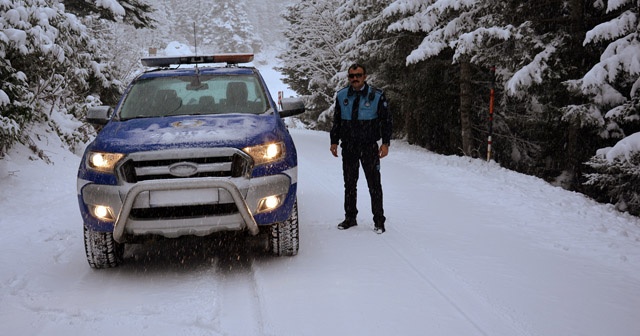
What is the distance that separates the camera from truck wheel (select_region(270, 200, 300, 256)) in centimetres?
456

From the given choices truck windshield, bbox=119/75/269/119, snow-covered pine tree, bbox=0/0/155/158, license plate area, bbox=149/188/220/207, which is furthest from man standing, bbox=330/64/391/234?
snow-covered pine tree, bbox=0/0/155/158

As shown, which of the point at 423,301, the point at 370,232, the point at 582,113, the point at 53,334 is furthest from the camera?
the point at 582,113

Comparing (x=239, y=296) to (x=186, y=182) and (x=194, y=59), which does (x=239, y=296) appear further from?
(x=194, y=59)

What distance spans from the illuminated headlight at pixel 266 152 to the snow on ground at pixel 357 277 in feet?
3.33

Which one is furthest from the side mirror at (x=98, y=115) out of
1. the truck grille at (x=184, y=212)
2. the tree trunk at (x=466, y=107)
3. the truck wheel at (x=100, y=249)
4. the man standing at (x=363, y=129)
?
the tree trunk at (x=466, y=107)

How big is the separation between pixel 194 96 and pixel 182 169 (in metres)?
1.52

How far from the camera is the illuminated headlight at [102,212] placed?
13.4ft

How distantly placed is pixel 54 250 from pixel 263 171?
8.66 ft

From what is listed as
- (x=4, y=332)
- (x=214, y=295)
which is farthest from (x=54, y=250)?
(x=214, y=295)

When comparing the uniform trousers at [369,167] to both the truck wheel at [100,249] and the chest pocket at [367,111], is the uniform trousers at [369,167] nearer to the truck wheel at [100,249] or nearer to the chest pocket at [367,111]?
the chest pocket at [367,111]

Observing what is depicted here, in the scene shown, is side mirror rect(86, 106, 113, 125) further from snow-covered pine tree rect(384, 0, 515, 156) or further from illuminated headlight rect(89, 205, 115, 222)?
snow-covered pine tree rect(384, 0, 515, 156)

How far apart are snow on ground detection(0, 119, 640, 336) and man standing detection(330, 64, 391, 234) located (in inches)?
22.1

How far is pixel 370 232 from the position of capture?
18.7ft

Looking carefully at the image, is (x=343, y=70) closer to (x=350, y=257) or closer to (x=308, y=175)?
(x=308, y=175)
